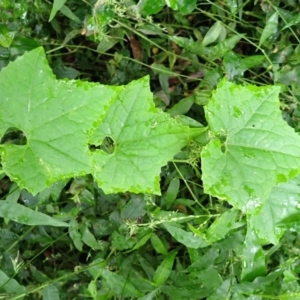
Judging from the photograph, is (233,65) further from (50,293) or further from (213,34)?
(50,293)

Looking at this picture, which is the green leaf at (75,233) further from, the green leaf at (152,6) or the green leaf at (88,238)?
the green leaf at (152,6)

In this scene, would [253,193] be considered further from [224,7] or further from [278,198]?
[224,7]

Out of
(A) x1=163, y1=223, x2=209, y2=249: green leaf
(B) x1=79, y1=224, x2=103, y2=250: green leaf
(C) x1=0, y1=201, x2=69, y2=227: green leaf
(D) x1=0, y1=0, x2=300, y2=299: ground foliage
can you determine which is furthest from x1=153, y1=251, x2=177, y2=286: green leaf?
(C) x1=0, y1=201, x2=69, y2=227: green leaf

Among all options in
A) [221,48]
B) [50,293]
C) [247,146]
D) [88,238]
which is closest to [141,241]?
[88,238]

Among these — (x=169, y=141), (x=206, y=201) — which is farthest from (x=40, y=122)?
(x=206, y=201)

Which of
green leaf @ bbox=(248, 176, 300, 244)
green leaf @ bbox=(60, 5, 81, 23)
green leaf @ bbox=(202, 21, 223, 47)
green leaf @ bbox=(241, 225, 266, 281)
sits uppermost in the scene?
green leaf @ bbox=(60, 5, 81, 23)

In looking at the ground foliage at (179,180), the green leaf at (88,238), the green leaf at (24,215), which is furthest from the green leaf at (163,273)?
the green leaf at (24,215)

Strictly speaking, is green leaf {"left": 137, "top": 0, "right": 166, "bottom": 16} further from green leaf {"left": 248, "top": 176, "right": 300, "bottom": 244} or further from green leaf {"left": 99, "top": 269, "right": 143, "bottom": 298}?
green leaf {"left": 99, "top": 269, "right": 143, "bottom": 298}
